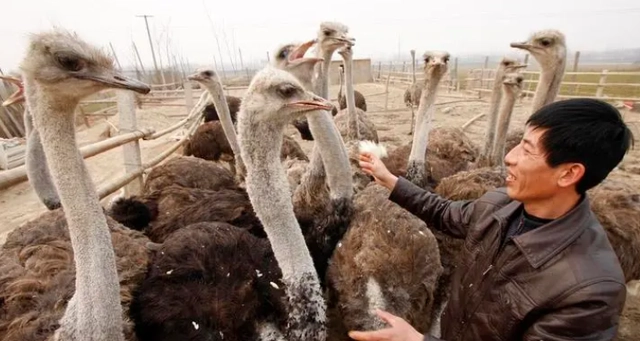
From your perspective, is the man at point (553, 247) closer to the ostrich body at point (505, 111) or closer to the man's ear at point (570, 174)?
the man's ear at point (570, 174)

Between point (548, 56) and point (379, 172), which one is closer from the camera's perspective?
point (379, 172)

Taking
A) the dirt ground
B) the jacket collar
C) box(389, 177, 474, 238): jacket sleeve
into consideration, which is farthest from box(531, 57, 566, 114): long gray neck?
the jacket collar

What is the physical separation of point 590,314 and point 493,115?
10.3 ft

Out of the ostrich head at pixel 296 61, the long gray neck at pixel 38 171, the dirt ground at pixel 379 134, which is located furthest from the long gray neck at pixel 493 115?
the long gray neck at pixel 38 171

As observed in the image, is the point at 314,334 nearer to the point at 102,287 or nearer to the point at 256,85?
the point at 102,287

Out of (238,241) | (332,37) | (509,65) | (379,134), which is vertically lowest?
(379,134)

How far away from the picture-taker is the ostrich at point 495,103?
12.8ft

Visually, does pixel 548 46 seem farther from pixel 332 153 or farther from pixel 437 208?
pixel 437 208

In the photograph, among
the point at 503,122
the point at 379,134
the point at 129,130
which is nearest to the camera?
the point at 503,122

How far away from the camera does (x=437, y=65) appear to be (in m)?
3.35

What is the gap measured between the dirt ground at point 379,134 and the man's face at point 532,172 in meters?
2.32

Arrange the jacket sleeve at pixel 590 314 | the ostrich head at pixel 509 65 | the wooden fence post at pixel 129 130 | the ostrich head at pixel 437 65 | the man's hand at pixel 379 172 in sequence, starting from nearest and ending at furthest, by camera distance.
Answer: the jacket sleeve at pixel 590 314, the man's hand at pixel 379 172, the ostrich head at pixel 437 65, the ostrich head at pixel 509 65, the wooden fence post at pixel 129 130

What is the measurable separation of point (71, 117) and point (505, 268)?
A: 1615mm

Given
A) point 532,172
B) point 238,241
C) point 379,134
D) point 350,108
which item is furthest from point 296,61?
point 379,134
